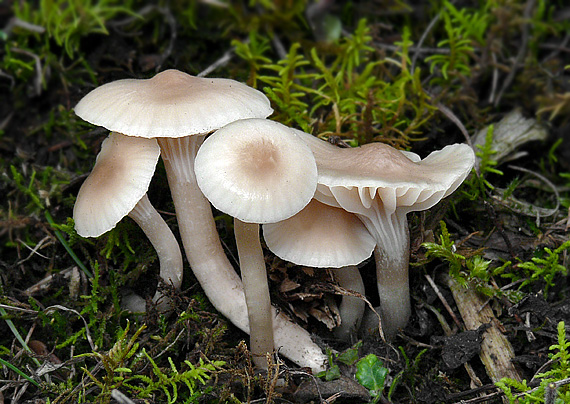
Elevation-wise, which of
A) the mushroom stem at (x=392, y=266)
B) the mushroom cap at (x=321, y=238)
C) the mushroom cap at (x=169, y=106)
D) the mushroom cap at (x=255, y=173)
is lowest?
the mushroom stem at (x=392, y=266)

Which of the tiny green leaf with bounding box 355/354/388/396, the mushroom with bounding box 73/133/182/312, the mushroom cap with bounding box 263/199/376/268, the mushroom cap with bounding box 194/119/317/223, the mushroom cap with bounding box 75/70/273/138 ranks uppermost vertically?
the mushroom cap with bounding box 75/70/273/138

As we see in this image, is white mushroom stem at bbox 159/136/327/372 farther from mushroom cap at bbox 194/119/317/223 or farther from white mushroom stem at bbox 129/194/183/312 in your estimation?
mushroom cap at bbox 194/119/317/223

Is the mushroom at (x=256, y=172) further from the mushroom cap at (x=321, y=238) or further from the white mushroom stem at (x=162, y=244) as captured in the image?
the white mushroom stem at (x=162, y=244)

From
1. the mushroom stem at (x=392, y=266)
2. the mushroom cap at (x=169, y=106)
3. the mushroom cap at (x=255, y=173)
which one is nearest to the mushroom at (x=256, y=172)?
the mushroom cap at (x=255, y=173)

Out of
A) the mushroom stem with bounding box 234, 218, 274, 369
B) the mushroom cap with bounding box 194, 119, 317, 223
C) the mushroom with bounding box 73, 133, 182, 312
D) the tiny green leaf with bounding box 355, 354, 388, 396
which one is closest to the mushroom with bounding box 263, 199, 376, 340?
the mushroom stem with bounding box 234, 218, 274, 369

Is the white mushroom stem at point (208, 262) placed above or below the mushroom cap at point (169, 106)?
below

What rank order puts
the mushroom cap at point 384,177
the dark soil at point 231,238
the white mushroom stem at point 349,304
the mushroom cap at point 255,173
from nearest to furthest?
1. the mushroom cap at point 255,173
2. the mushroom cap at point 384,177
3. the dark soil at point 231,238
4. the white mushroom stem at point 349,304
